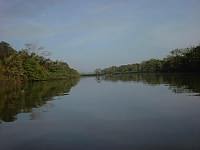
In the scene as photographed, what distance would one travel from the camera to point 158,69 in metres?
151

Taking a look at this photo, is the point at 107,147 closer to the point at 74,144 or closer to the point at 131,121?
the point at 74,144

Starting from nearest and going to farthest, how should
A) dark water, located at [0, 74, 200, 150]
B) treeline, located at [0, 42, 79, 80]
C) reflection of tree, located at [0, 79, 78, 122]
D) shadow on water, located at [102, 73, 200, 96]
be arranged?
dark water, located at [0, 74, 200, 150] < reflection of tree, located at [0, 79, 78, 122] < shadow on water, located at [102, 73, 200, 96] < treeline, located at [0, 42, 79, 80]

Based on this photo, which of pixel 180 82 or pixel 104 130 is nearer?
pixel 104 130

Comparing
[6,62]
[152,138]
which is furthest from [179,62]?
[152,138]

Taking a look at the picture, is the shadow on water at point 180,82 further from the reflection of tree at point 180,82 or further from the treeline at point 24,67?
the treeline at point 24,67

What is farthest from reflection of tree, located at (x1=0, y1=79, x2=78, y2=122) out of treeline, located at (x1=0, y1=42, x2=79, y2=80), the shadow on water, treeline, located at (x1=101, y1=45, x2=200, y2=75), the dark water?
treeline, located at (x1=101, y1=45, x2=200, y2=75)

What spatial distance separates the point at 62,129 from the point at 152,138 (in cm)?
484

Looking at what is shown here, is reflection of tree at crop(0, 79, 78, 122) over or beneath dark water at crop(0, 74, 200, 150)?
over

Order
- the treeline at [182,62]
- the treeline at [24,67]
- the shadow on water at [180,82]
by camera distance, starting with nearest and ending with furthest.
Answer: the shadow on water at [180,82]
the treeline at [24,67]
the treeline at [182,62]

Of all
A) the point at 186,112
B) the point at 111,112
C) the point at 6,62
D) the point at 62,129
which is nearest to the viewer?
the point at 62,129

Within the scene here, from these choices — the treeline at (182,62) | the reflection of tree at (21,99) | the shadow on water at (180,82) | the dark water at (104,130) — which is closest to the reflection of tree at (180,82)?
the shadow on water at (180,82)

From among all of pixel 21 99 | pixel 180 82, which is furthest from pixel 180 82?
pixel 21 99

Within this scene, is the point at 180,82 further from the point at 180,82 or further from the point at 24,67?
the point at 24,67

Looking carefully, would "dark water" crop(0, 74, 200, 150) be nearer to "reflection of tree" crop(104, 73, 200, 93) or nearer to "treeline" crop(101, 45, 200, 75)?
"reflection of tree" crop(104, 73, 200, 93)
